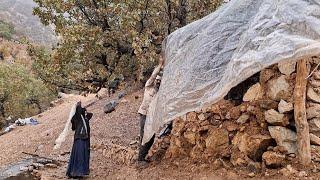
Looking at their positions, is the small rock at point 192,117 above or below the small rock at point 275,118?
above

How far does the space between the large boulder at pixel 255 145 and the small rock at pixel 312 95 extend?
84 cm

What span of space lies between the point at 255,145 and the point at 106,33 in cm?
533

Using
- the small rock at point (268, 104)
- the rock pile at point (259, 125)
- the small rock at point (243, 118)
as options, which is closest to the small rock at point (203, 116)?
the rock pile at point (259, 125)

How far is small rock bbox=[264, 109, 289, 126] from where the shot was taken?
6.14 meters

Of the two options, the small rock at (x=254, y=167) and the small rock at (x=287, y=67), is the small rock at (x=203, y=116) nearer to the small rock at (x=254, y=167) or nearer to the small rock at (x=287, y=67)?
the small rock at (x=254, y=167)

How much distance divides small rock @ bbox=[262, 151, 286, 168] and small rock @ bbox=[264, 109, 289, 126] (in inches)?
17.9

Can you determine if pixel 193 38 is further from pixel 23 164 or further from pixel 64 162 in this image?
pixel 23 164

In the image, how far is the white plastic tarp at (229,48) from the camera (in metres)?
3.99

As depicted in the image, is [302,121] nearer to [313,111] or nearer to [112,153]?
[313,111]

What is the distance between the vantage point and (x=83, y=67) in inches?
445

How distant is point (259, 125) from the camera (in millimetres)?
6496

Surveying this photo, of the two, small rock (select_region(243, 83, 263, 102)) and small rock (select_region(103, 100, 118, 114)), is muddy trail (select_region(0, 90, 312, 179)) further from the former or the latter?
small rock (select_region(243, 83, 263, 102))

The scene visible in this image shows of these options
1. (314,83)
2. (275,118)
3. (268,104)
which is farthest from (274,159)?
(314,83)

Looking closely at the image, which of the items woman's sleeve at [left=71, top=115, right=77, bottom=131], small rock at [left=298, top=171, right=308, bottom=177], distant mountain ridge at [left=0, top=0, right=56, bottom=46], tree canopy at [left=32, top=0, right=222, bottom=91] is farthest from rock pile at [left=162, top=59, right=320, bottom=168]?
distant mountain ridge at [left=0, top=0, right=56, bottom=46]
